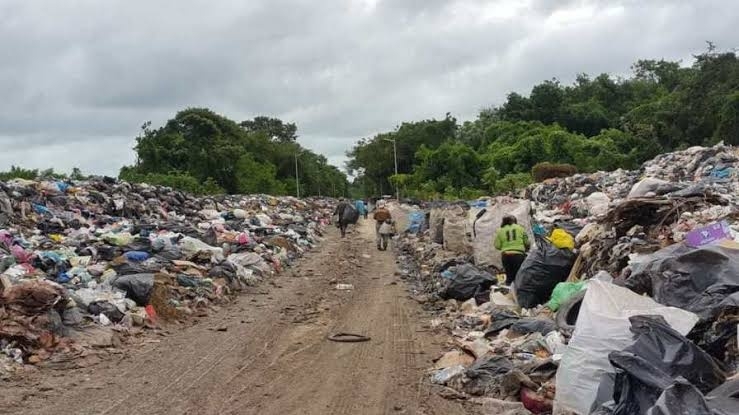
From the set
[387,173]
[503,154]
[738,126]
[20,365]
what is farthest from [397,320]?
[387,173]

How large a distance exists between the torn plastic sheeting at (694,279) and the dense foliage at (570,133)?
77.3 feet

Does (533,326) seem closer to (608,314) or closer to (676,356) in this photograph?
(608,314)

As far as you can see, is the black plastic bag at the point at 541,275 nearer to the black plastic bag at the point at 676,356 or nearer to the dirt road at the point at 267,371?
the dirt road at the point at 267,371

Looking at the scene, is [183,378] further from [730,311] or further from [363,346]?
[730,311]

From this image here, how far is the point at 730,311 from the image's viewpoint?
4387 millimetres

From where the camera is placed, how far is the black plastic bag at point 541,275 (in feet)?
26.4

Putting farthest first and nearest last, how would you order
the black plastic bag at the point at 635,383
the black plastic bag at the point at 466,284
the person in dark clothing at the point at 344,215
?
the person in dark clothing at the point at 344,215
the black plastic bag at the point at 466,284
the black plastic bag at the point at 635,383

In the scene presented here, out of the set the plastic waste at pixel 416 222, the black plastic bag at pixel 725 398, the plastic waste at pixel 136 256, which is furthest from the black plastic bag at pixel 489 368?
the plastic waste at pixel 416 222

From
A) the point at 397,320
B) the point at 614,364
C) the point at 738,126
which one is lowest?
the point at 397,320

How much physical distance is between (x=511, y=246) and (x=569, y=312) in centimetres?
294

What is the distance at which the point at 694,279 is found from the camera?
5.06m

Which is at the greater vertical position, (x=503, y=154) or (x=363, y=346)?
(x=503, y=154)

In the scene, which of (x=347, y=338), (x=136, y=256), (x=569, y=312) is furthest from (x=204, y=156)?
(x=569, y=312)

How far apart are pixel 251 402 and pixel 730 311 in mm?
3468
